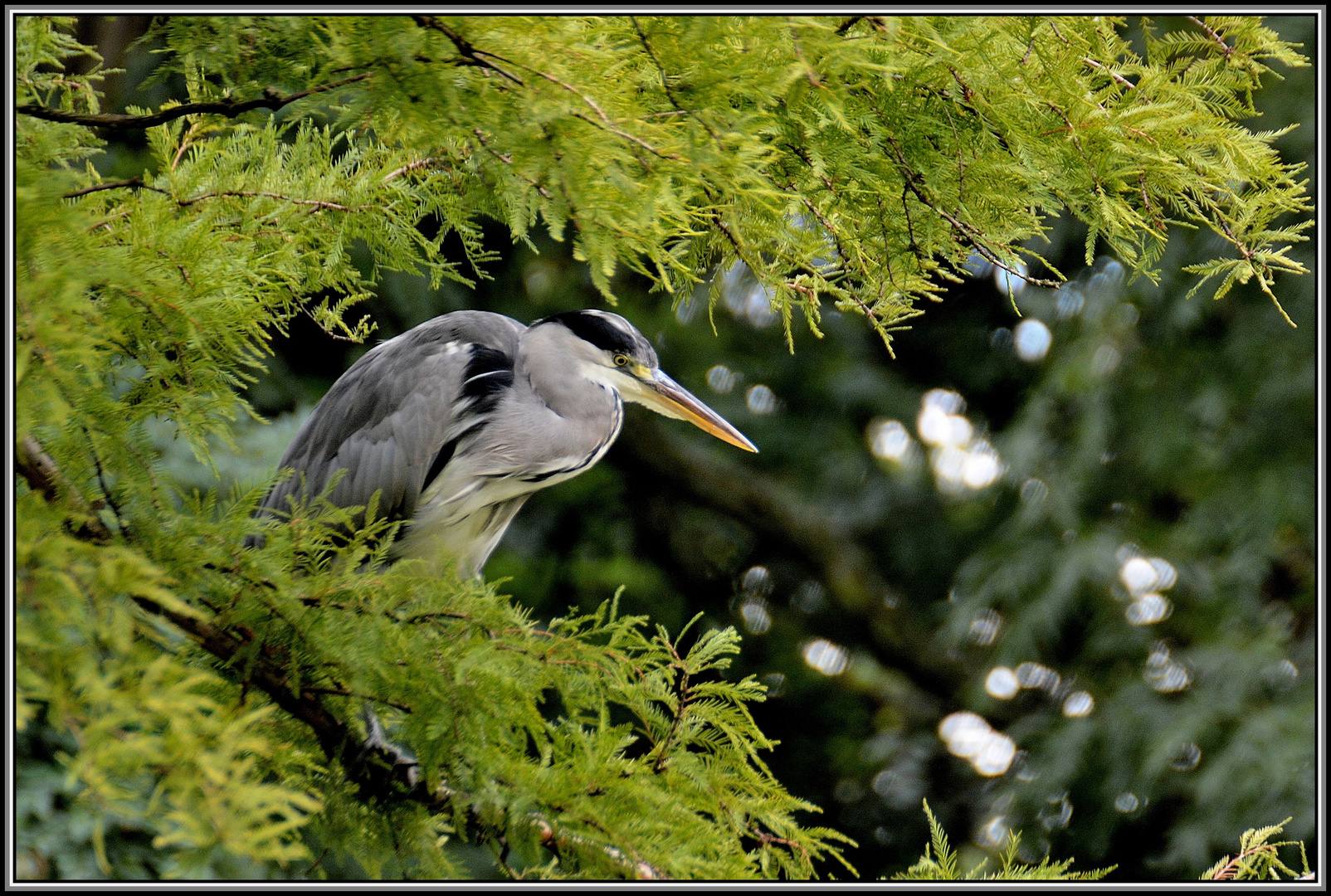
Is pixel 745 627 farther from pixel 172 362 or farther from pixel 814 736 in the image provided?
pixel 172 362

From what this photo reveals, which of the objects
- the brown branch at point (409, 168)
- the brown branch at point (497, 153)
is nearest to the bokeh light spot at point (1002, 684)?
the brown branch at point (409, 168)

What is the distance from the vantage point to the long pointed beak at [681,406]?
1836mm

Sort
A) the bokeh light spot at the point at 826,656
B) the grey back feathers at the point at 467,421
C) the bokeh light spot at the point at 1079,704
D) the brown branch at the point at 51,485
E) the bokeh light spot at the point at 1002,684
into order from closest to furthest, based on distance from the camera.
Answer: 1. the brown branch at the point at 51,485
2. the grey back feathers at the point at 467,421
3. the bokeh light spot at the point at 1079,704
4. the bokeh light spot at the point at 1002,684
5. the bokeh light spot at the point at 826,656

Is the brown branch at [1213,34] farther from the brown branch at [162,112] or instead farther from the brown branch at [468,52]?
the brown branch at [162,112]

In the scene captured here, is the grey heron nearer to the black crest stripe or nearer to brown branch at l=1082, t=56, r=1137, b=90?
the black crest stripe

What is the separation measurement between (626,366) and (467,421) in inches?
12.0

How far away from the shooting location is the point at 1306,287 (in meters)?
2.84

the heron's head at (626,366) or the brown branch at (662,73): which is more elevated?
the brown branch at (662,73)

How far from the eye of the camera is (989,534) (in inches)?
134

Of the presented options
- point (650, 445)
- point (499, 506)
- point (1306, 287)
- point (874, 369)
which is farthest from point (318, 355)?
point (1306, 287)

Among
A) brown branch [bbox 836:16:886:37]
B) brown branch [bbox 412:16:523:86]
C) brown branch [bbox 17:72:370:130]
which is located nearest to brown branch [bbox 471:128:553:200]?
brown branch [bbox 412:16:523:86]

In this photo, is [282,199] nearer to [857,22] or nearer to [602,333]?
[602,333]

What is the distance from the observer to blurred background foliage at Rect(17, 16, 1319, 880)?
2.92 meters
